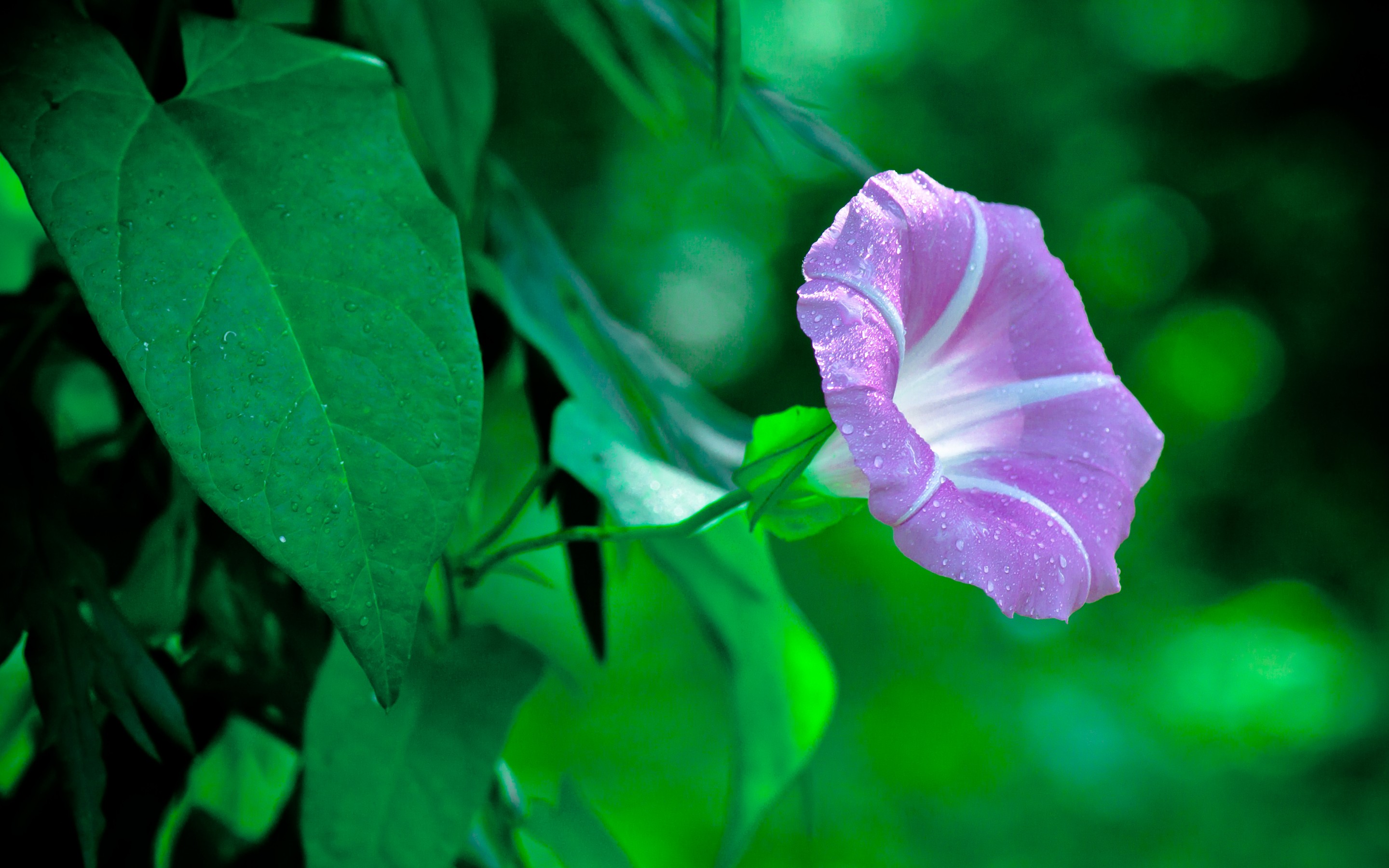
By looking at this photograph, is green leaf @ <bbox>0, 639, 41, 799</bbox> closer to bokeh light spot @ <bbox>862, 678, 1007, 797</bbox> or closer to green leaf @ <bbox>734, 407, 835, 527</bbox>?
green leaf @ <bbox>734, 407, 835, 527</bbox>

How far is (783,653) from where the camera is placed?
511 millimetres

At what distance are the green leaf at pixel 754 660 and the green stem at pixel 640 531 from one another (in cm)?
7

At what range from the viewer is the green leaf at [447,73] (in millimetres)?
449

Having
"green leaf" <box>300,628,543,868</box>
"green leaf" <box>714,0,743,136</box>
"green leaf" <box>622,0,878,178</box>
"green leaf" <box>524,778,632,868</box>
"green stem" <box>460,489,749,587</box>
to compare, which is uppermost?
"green leaf" <box>714,0,743,136</box>

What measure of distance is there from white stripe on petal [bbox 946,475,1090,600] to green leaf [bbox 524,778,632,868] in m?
0.23

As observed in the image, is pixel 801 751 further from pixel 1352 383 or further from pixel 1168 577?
pixel 1352 383

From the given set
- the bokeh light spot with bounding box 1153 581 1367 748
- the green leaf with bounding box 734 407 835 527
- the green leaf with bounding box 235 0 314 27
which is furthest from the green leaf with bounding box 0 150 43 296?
the bokeh light spot with bounding box 1153 581 1367 748

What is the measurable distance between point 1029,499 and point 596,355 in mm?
281

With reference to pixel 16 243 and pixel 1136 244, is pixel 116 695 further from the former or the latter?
pixel 1136 244

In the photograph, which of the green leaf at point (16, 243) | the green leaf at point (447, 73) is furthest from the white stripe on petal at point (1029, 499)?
the green leaf at point (16, 243)

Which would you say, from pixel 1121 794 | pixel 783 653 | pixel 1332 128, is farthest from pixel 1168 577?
pixel 783 653

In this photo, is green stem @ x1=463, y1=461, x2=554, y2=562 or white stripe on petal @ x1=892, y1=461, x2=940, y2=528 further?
green stem @ x1=463, y1=461, x2=554, y2=562

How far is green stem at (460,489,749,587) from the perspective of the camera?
1.11ft

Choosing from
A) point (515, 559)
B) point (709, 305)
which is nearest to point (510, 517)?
point (515, 559)
